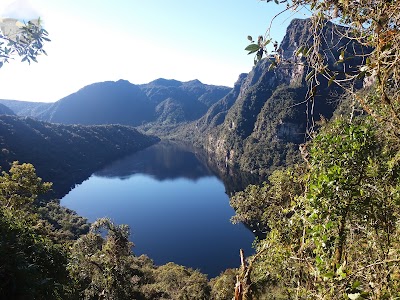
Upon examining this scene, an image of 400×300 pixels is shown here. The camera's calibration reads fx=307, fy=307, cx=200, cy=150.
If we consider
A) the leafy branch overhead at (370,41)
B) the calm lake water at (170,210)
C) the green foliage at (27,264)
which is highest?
the leafy branch overhead at (370,41)

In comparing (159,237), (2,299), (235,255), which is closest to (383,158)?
(2,299)

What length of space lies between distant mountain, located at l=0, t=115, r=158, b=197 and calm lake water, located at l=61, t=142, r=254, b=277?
5558 millimetres

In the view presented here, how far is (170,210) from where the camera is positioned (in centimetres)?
6744

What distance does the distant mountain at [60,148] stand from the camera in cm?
7675

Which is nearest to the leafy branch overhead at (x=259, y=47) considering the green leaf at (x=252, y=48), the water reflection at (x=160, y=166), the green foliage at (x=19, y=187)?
the green leaf at (x=252, y=48)

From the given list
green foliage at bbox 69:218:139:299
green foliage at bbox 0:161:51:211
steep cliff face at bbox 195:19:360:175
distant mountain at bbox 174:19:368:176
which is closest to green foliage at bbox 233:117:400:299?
green foliage at bbox 0:161:51:211

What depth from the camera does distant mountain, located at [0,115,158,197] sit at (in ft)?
252

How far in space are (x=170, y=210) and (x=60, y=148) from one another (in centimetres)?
5276

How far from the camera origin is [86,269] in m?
17.0

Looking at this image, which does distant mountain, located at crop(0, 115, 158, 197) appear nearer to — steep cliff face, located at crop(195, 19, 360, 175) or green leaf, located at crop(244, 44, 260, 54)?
steep cliff face, located at crop(195, 19, 360, 175)

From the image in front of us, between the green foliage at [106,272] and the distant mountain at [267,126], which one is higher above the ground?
the distant mountain at [267,126]

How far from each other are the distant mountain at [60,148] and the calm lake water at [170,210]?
5558 mm

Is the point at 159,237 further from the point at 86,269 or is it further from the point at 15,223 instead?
the point at 15,223

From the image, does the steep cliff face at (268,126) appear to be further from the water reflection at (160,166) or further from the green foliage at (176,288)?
the green foliage at (176,288)
